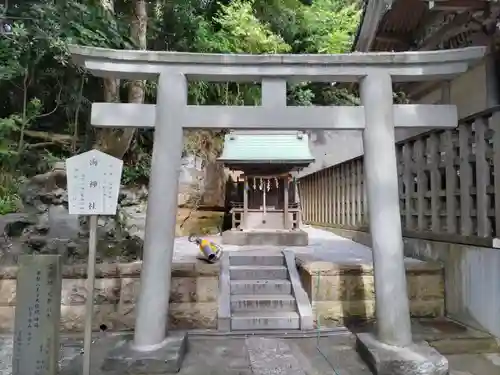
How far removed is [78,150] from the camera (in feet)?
36.9

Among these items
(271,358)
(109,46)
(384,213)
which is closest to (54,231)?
(109,46)

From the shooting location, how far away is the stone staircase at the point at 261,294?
582 cm

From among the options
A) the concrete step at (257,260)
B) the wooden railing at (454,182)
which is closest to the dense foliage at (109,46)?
the concrete step at (257,260)

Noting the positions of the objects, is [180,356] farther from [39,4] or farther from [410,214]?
[39,4]

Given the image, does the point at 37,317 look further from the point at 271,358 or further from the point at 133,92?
the point at 133,92

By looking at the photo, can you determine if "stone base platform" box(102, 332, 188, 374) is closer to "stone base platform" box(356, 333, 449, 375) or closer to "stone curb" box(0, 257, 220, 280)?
"stone curb" box(0, 257, 220, 280)

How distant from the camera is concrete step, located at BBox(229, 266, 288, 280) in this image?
268 inches

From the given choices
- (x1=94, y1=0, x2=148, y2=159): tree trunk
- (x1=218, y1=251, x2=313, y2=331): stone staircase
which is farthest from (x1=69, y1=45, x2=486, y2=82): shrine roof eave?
(x1=94, y1=0, x2=148, y2=159): tree trunk

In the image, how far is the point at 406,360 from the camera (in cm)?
415

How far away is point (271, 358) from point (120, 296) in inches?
98.8

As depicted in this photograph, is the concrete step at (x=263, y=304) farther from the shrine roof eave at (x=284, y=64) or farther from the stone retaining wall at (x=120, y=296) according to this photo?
the shrine roof eave at (x=284, y=64)

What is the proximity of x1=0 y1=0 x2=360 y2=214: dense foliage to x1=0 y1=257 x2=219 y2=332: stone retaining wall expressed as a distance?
4.07 m

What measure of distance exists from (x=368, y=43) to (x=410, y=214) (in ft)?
11.5

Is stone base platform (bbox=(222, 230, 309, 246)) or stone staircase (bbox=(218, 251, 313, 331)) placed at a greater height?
stone base platform (bbox=(222, 230, 309, 246))
